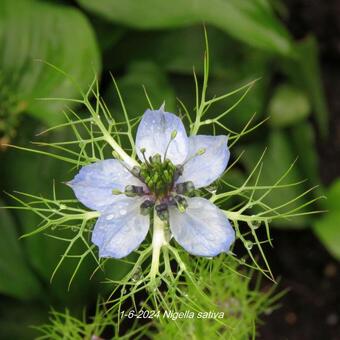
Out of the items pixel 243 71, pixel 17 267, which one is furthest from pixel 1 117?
pixel 243 71

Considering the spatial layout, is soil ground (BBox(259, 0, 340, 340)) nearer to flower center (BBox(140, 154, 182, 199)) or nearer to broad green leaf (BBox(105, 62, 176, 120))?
broad green leaf (BBox(105, 62, 176, 120))

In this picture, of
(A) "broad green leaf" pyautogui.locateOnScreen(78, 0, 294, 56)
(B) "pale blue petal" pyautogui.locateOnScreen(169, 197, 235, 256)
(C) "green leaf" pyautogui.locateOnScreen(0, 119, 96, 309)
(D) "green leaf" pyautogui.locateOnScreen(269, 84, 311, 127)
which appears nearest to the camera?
(B) "pale blue petal" pyautogui.locateOnScreen(169, 197, 235, 256)

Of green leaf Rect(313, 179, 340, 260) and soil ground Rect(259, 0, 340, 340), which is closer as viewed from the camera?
green leaf Rect(313, 179, 340, 260)

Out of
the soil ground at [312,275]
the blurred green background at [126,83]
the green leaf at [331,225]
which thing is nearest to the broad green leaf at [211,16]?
the blurred green background at [126,83]

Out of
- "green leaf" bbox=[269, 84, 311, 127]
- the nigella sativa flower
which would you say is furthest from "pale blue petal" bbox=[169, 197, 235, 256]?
"green leaf" bbox=[269, 84, 311, 127]

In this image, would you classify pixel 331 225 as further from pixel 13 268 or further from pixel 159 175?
pixel 159 175

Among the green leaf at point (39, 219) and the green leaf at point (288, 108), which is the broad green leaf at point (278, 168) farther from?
the green leaf at point (39, 219)

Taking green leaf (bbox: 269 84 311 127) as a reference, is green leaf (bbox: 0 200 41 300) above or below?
below

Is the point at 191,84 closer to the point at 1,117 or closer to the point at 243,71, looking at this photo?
the point at 243,71
